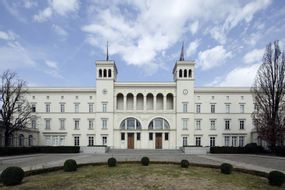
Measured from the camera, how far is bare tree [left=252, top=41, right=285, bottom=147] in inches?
1329

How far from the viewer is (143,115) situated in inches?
1973

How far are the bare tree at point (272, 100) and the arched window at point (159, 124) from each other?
62.2 feet

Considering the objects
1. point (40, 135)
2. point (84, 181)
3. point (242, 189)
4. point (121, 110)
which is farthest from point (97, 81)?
point (242, 189)

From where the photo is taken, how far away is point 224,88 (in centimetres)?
5091

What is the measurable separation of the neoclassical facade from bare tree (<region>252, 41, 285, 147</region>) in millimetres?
13504

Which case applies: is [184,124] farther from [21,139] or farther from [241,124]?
[21,139]

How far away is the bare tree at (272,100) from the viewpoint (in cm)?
3375

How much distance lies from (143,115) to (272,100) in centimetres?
2442

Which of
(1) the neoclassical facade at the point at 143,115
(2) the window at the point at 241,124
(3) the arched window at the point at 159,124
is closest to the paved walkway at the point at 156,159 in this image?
(1) the neoclassical facade at the point at 143,115

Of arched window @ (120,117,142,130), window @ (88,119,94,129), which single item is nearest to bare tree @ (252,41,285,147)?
arched window @ (120,117,142,130)

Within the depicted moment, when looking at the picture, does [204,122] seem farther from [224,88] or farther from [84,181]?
[84,181]

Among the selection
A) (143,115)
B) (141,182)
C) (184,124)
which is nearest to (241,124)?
(184,124)

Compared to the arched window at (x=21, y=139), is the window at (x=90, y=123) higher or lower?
higher

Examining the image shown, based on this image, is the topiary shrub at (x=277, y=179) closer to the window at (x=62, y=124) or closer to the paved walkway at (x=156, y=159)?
the paved walkway at (x=156, y=159)
